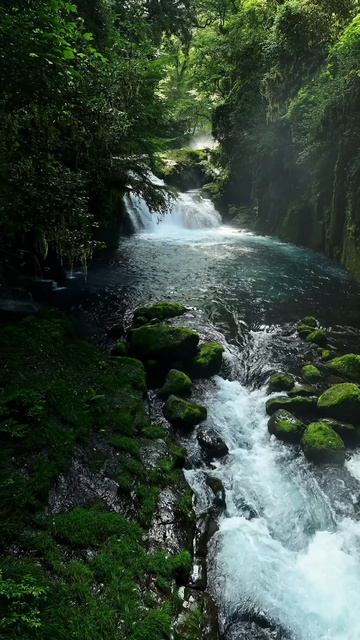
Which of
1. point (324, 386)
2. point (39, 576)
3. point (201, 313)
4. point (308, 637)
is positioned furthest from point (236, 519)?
point (201, 313)

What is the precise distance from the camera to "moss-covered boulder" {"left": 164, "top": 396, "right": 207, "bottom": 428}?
9133 millimetres

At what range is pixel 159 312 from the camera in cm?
1405

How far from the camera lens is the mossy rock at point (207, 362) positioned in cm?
1112

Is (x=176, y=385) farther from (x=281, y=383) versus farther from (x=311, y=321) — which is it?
(x=311, y=321)

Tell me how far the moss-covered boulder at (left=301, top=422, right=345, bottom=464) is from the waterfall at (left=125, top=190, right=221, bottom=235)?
70.8 ft

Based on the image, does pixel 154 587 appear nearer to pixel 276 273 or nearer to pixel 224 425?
pixel 224 425

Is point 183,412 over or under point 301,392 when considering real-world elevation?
over

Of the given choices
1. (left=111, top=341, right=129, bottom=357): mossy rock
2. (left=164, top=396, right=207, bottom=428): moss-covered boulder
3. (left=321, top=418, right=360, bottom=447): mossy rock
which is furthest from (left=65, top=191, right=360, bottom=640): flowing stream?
(left=111, top=341, right=129, bottom=357): mossy rock

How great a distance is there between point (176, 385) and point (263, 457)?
2599 mm

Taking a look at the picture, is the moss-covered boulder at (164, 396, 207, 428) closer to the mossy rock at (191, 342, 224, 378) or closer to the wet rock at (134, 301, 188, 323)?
the mossy rock at (191, 342, 224, 378)

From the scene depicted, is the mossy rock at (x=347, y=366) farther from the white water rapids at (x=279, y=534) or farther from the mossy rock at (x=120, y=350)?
the mossy rock at (x=120, y=350)

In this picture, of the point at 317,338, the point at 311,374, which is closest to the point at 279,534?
the point at 311,374

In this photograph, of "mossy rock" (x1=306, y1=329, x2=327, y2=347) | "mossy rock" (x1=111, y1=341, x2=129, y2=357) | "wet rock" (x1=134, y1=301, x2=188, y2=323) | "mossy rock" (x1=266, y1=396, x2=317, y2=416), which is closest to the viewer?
"mossy rock" (x1=266, y1=396, x2=317, y2=416)

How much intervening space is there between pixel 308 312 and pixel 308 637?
10880 mm
